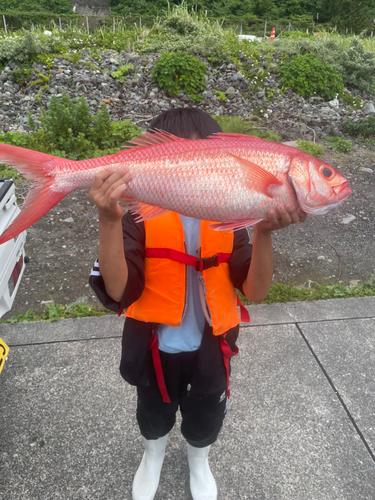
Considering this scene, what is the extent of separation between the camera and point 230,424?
2.31 meters

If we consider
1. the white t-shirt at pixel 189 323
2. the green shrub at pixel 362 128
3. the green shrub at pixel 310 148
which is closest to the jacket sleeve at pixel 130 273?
the white t-shirt at pixel 189 323

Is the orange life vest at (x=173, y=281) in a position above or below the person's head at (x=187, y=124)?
below

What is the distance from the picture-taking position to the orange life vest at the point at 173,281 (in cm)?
160

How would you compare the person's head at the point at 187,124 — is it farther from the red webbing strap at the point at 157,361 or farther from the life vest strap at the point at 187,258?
the red webbing strap at the point at 157,361

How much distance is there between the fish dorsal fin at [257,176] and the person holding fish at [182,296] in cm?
33

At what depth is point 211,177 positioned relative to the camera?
1212 mm

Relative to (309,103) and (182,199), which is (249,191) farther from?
(309,103)

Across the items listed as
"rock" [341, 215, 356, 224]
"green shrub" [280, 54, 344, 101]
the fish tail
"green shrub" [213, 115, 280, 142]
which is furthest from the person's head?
"green shrub" [280, 54, 344, 101]

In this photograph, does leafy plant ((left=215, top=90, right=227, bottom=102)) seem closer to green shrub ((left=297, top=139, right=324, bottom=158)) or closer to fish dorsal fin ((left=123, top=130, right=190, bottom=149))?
green shrub ((left=297, top=139, right=324, bottom=158))

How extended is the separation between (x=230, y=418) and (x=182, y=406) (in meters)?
0.65

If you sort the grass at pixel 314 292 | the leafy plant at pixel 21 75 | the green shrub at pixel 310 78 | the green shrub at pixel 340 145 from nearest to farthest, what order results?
the grass at pixel 314 292 < the green shrub at pixel 340 145 < the leafy plant at pixel 21 75 < the green shrub at pixel 310 78

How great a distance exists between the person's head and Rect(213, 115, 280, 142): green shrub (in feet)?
14.0

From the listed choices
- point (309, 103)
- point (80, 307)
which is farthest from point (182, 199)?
point (309, 103)

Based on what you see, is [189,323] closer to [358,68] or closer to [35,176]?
[35,176]
